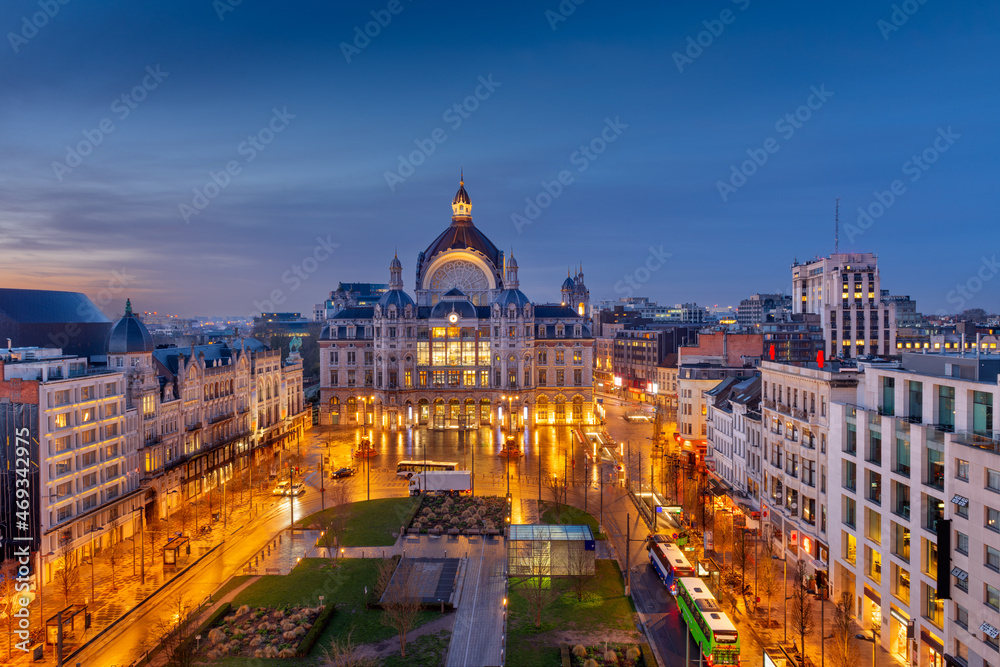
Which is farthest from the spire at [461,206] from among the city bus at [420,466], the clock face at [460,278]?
the city bus at [420,466]

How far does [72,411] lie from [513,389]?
67.2 m

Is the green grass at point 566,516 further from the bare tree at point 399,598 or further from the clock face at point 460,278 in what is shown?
the clock face at point 460,278

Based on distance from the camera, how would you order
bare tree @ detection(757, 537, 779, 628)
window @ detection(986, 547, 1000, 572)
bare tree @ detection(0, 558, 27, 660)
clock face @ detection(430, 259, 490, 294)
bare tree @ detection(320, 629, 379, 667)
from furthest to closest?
1. clock face @ detection(430, 259, 490, 294)
2. bare tree @ detection(757, 537, 779, 628)
3. bare tree @ detection(0, 558, 27, 660)
4. bare tree @ detection(320, 629, 379, 667)
5. window @ detection(986, 547, 1000, 572)

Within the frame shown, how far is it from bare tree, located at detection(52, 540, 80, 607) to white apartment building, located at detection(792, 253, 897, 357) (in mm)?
122510

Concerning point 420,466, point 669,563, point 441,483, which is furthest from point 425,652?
point 420,466

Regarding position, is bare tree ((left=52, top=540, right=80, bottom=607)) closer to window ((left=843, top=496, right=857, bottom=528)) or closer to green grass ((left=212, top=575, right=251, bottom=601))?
green grass ((left=212, top=575, right=251, bottom=601))

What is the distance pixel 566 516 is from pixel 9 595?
38486 mm

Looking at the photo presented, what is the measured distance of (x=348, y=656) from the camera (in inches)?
1171

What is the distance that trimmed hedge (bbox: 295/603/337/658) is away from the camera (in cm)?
3251

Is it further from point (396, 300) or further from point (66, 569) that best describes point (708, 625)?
point (396, 300)

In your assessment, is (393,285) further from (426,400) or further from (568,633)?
(568,633)

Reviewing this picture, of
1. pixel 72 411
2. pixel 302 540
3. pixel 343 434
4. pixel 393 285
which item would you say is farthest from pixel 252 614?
pixel 393 285

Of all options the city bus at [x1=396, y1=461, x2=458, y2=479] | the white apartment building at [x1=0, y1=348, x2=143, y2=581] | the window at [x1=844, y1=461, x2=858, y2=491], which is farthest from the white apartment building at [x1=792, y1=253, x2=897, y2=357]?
the white apartment building at [x1=0, y1=348, x2=143, y2=581]

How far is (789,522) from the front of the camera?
45.8 m
